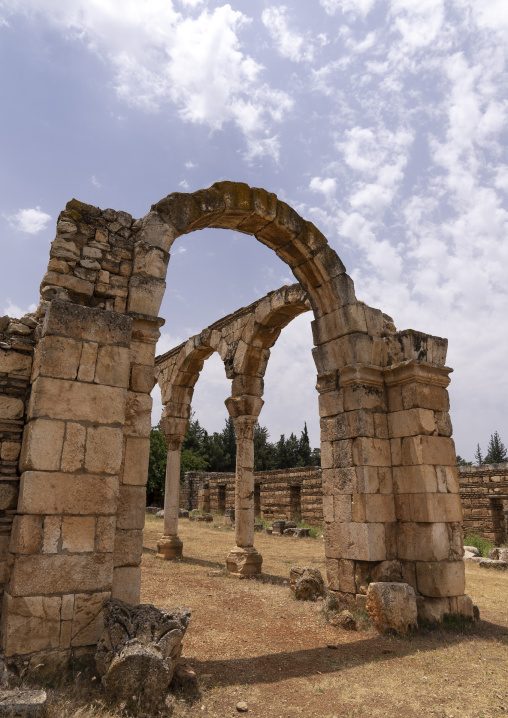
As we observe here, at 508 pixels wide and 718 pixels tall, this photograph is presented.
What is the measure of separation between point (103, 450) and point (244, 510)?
653 cm

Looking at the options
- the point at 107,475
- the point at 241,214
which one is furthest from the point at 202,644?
the point at 241,214

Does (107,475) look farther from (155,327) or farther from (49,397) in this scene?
(155,327)

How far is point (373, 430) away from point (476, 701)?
3138 mm

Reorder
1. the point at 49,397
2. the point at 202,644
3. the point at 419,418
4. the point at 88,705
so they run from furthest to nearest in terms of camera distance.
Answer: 1. the point at 419,418
2. the point at 202,644
3. the point at 49,397
4. the point at 88,705

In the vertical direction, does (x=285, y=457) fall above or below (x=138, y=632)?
above

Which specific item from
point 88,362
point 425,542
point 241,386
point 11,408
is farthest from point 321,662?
point 241,386

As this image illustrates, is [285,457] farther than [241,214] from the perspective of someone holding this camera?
Yes

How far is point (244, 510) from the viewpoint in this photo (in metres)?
10.0

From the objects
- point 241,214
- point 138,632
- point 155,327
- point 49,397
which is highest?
point 241,214

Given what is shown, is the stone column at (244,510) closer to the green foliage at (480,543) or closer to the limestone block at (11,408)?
the limestone block at (11,408)

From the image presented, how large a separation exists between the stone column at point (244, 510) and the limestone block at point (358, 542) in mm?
3730

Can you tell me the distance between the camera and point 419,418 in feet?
19.8

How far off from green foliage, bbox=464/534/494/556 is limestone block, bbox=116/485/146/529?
1148cm

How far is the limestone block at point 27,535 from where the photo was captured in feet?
11.7
